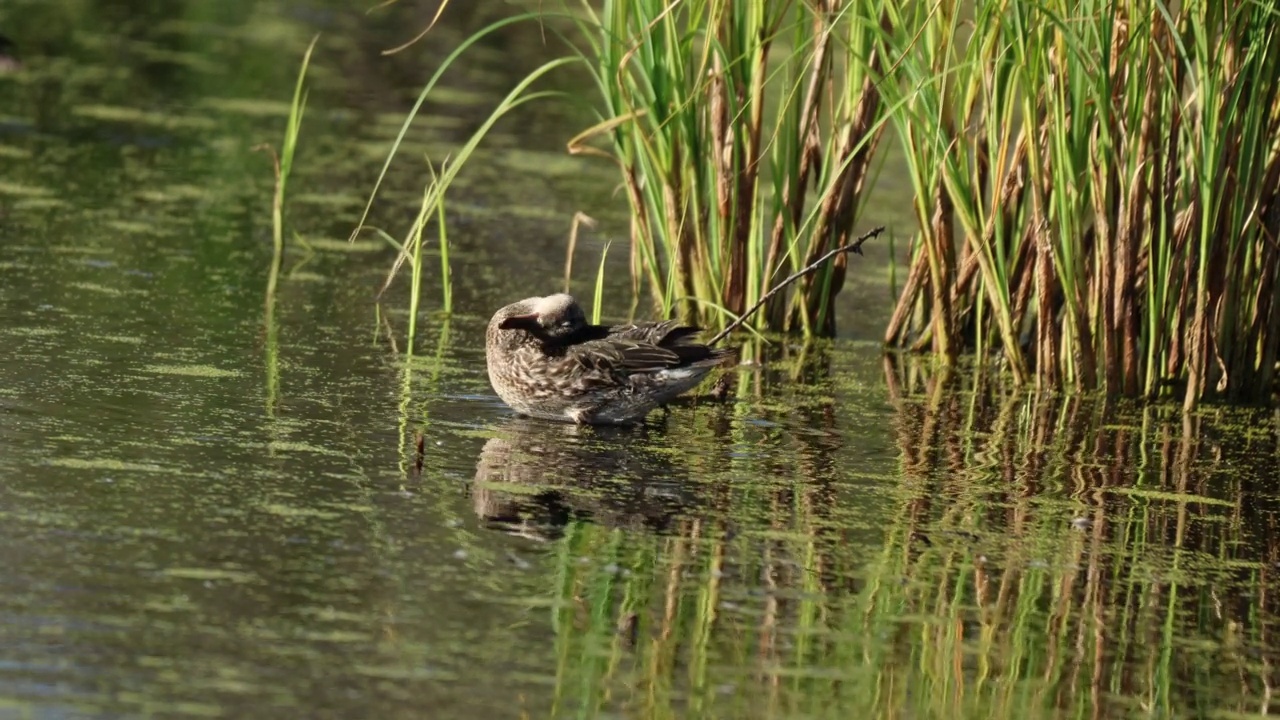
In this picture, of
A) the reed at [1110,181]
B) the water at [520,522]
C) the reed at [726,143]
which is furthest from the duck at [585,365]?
the reed at [1110,181]

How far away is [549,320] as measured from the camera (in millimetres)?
5910

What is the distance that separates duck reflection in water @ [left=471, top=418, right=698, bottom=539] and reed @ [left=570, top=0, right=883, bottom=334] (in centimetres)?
101

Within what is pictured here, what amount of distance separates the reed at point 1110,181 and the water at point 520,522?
26 cm

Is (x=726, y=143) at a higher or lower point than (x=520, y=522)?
higher

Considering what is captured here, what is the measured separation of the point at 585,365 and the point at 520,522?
122 centimetres

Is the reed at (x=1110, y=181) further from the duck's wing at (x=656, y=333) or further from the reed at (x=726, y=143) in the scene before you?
the duck's wing at (x=656, y=333)

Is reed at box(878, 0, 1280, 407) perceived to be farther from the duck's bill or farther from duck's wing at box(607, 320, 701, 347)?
the duck's bill

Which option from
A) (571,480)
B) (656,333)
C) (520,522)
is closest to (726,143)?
(656,333)

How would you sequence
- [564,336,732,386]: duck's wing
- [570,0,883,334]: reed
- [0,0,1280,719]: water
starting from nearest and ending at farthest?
[0,0,1280,719]: water, [564,336,732,386]: duck's wing, [570,0,883,334]: reed

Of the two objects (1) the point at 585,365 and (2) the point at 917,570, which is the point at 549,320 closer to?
(1) the point at 585,365

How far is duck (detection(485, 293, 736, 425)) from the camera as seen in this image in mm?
5684

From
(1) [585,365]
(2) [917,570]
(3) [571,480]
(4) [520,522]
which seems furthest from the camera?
(1) [585,365]

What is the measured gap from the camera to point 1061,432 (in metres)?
6.09

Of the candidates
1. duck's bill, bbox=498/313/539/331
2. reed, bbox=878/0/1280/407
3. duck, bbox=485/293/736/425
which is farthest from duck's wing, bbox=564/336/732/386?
reed, bbox=878/0/1280/407
